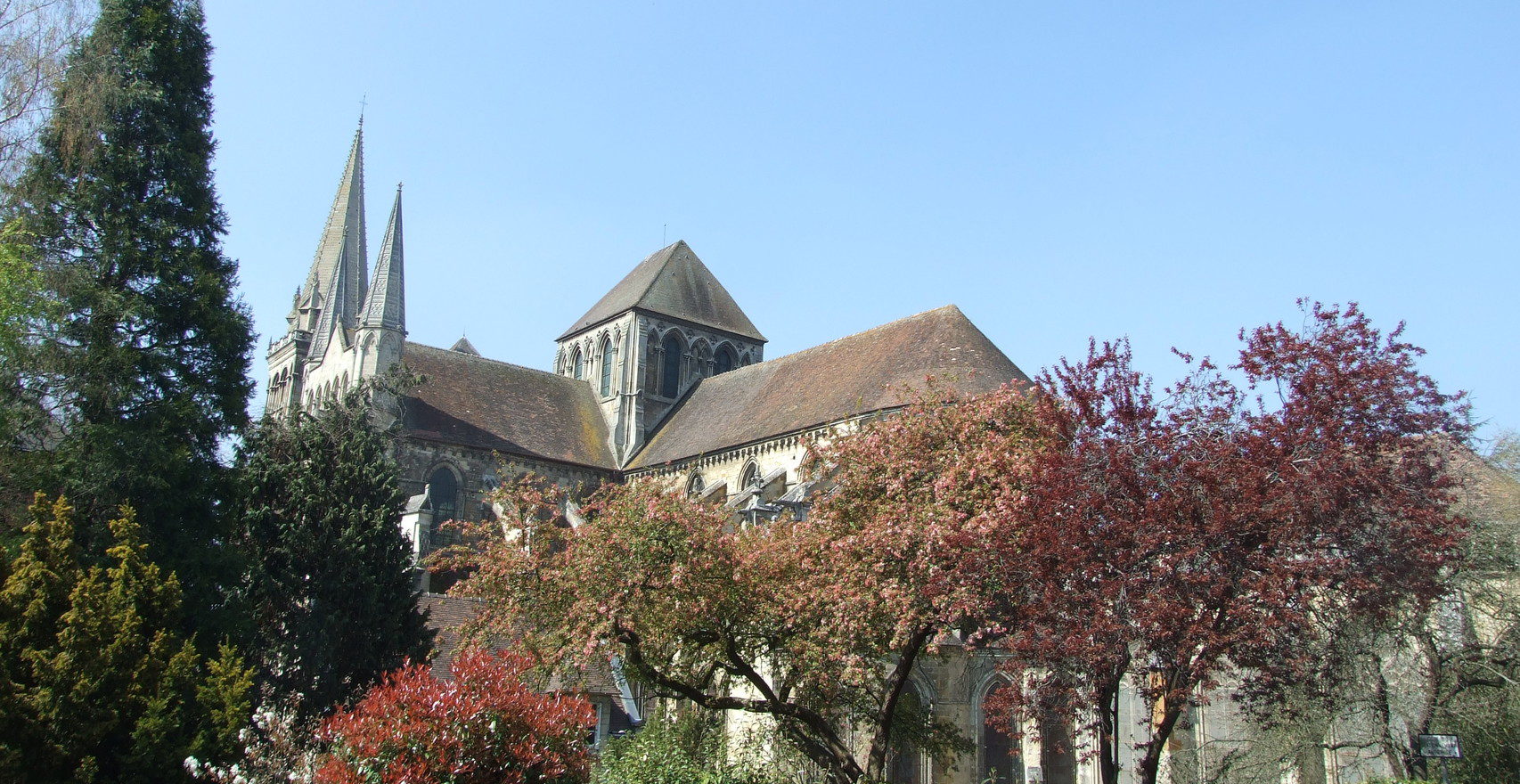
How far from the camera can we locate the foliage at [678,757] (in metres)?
14.4

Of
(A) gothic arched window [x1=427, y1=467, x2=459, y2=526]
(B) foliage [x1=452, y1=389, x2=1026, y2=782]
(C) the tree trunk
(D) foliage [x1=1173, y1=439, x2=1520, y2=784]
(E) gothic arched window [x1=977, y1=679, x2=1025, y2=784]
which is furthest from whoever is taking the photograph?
(A) gothic arched window [x1=427, y1=467, x2=459, y2=526]

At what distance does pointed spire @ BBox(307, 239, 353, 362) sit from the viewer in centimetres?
4091

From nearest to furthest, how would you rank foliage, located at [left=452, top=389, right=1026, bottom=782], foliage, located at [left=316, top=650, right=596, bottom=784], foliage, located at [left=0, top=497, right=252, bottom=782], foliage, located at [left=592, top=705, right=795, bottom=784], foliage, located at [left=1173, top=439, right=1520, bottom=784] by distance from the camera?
foliage, located at [left=316, top=650, right=596, bottom=784] < foliage, located at [left=0, top=497, right=252, bottom=782] < foliage, located at [left=452, top=389, right=1026, bottom=782] < foliage, located at [left=1173, top=439, right=1520, bottom=784] < foliage, located at [left=592, top=705, right=795, bottom=784]

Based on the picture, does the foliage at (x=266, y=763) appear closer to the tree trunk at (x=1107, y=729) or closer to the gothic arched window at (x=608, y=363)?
the tree trunk at (x=1107, y=729)

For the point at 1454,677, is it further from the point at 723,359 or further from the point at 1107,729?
the point at 723,359

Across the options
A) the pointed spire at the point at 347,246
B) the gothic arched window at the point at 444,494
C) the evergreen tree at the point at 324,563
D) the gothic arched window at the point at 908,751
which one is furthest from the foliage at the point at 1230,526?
the pointed spire at the point at 347,246

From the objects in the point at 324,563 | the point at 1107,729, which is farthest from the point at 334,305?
the point at 1107,729

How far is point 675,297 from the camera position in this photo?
43031 millimetres

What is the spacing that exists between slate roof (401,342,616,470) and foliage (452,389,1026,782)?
65.5 ft

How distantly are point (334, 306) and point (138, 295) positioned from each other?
91.3 feet

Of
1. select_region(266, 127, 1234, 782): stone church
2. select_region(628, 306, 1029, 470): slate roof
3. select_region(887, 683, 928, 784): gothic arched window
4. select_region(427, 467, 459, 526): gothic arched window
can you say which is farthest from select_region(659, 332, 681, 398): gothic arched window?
select_region(887, 683, 928, 784): gothic arched window

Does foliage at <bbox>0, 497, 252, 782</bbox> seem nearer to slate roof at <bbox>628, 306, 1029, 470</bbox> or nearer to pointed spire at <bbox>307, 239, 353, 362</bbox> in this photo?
slate roof at <bbox>628, 306, 1029, 470</bbox>

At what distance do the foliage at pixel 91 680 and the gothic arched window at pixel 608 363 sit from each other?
2872 centimetres

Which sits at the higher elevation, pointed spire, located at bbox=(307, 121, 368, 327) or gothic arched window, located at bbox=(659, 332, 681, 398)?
pointed spire, located at bbox=(307, 121, 368, 327)
